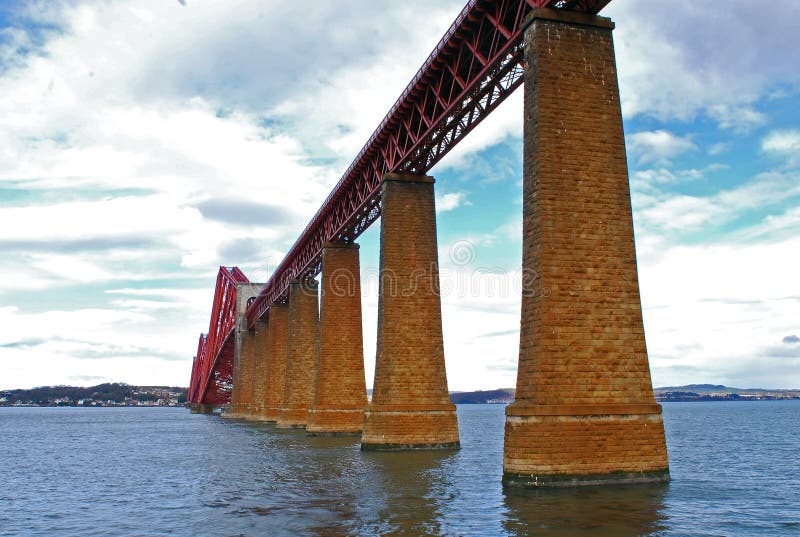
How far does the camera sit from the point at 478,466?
89.4ft

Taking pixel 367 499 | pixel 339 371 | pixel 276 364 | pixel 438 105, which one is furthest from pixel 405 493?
pixel 276 364

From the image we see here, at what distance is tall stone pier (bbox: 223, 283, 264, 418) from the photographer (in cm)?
8194

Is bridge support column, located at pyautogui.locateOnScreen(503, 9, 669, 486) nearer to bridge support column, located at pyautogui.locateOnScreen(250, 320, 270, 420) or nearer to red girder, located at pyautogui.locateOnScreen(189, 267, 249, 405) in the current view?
bridge support column, located at pyautogui.locateOnScreen(250, 320, 270, 420)

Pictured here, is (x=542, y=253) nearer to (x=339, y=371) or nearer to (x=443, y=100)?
(x=443, y=100)

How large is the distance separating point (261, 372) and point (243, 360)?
52.4ft

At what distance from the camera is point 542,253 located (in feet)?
61.3

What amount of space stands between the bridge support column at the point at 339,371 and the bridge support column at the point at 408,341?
404 inches

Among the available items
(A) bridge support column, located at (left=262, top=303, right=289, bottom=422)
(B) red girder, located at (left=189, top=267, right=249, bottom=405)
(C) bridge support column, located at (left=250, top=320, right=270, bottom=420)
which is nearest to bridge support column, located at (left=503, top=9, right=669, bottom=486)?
(A) bridge support column, located at (left=262, top=303, right=289, bottom=422)

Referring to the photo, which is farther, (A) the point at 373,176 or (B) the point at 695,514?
(A) the point at 373,176

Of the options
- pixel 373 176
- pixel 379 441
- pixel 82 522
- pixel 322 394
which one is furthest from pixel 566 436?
pixel 322 394

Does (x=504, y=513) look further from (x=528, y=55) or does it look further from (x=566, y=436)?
(x=528, y=55)

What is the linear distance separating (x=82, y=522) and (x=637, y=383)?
1339 centimetres

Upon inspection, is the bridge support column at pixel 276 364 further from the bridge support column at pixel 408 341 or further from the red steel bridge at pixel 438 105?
the bridge support column at pixel 408 341

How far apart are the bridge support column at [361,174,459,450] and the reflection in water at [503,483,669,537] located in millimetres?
12669
